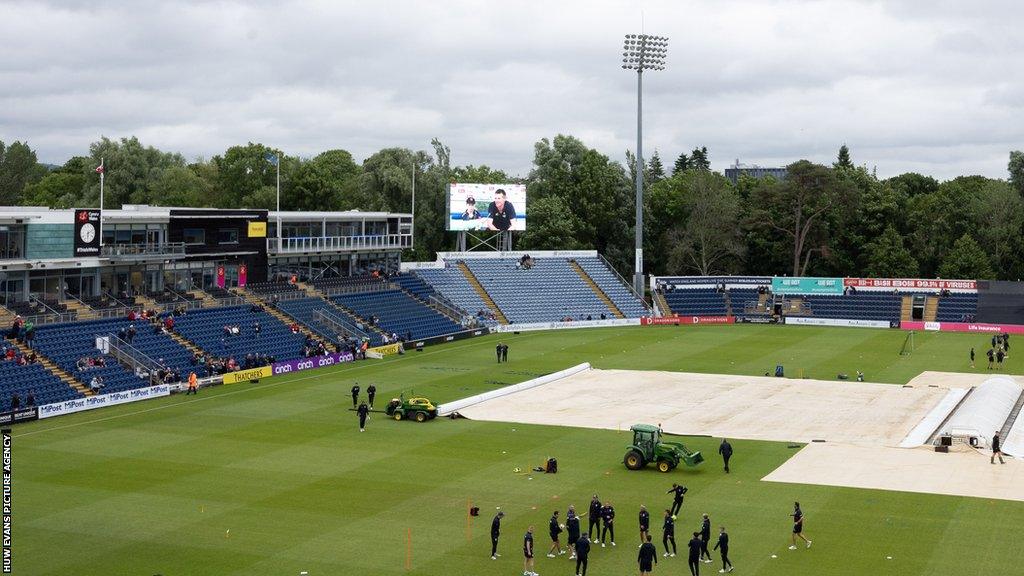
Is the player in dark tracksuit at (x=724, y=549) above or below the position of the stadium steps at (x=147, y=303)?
below

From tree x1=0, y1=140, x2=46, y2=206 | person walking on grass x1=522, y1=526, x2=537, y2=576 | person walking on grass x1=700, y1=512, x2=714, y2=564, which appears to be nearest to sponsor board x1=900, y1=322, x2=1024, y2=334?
person walking on grass x1=700, y1=512, x2=714, y2=564

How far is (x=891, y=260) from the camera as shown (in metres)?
116

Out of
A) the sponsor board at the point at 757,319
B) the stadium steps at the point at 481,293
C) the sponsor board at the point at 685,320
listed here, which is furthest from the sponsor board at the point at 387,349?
the sponsor board at the point at 757,319

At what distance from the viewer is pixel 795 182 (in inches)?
4606

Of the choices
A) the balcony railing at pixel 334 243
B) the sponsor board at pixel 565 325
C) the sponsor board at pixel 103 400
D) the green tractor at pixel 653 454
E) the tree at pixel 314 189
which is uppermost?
the tree at pixel 314 189

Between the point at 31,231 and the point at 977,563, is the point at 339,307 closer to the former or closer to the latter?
the point at 31,231

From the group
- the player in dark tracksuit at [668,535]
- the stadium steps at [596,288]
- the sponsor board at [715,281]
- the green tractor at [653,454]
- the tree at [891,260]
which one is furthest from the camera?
the tree at [891,260]

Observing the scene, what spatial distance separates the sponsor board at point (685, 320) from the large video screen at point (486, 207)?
14541 mm

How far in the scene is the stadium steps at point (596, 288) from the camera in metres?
102

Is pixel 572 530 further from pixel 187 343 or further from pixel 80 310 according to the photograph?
pixel 80 310

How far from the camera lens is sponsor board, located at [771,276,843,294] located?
344ft

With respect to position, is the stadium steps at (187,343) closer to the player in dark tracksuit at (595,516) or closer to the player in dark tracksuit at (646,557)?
the player in dark tracksuit at (595,516)

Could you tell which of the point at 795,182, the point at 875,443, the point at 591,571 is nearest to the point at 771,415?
the point at 875,443

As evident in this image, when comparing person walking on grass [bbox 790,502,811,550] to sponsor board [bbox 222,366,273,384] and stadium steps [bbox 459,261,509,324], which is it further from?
stadium steps [bbox 459,261,509,324]
